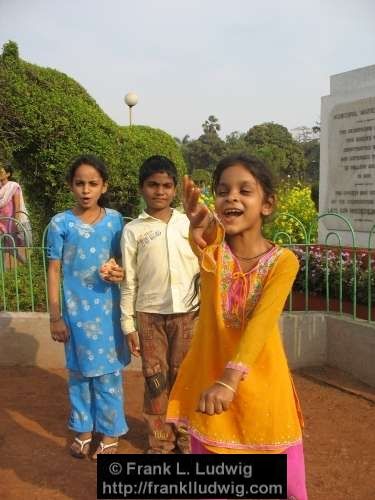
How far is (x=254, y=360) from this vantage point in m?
1.53

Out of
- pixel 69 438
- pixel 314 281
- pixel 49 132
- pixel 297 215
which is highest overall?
pixel 49 132

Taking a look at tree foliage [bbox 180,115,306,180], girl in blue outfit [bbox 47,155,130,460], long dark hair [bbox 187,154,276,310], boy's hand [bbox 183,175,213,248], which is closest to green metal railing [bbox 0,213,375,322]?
girl in blue outfit [bbox 47,155,130,460]

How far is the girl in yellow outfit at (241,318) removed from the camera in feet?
5.27

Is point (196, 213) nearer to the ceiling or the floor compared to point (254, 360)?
nearer to the ceiling

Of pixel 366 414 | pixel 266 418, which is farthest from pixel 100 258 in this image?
pixel 366 414

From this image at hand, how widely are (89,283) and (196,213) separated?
125cm

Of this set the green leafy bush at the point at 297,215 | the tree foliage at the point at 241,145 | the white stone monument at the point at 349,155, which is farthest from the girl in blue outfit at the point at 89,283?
the tree foliage at the point at 241,145

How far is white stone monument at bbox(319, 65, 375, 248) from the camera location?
18.5 ft

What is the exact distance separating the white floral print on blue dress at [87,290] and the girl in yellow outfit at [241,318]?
3.55ft

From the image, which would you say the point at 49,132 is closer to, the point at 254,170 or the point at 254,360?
the point at 254,170

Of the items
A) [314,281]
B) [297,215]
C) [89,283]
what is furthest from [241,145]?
[89,283]

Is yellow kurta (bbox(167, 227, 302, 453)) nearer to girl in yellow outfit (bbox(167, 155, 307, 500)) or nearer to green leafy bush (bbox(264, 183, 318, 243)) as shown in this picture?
girl in yellow outfit (bbox(167, 155, 307, 500))

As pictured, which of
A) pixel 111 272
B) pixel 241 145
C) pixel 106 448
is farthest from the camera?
pixel 241 145

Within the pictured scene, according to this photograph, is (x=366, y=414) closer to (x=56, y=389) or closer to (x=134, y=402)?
(x=134, y=402)
